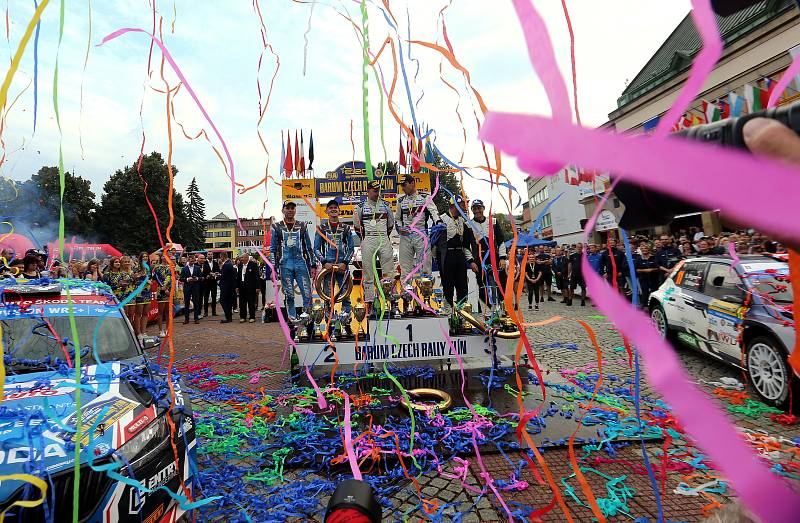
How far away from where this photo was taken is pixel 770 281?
4.46 meters

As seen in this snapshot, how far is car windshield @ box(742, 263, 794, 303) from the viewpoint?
14.0ft

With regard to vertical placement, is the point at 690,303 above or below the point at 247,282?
below

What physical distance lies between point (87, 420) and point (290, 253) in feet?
17.0

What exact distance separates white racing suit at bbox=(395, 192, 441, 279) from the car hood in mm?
5094

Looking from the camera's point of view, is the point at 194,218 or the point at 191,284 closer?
the point at 191,284

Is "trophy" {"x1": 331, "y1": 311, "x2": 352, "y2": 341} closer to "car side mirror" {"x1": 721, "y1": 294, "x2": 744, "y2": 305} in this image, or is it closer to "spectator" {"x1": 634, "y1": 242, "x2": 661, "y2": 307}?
"car side mirror" {"x1": 721, "y1": 294, "x2": 744, "y2": 305}

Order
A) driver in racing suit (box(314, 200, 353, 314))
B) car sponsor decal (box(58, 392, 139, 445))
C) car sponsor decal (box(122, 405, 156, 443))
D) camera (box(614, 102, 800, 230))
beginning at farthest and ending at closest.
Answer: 1. driver in racing suit (box(314, 200, 353, 314))
2. car sponsor decal (box(122, 405, 156, 443))
3. car sponsor decal (box(58, 392, 139, 445))
4. camera (box(614, 102, 800, 230))

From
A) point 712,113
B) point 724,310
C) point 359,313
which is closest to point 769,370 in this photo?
point 724,310

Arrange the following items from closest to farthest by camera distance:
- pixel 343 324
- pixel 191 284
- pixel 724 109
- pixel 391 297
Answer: pixel 343 324 → pixel 391 297 → pixel 191 284 → pixel 724 109

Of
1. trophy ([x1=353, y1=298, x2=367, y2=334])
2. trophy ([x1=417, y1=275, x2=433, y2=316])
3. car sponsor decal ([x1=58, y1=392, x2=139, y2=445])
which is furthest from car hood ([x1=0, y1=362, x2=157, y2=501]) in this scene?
trophy ([x1=417, y1=275, x2=433, y2=316])

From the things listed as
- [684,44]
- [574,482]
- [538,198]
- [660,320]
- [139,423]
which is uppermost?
[684,44]

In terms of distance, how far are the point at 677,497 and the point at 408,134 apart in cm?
301

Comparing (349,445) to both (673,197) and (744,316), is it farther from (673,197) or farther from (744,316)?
(744,316)

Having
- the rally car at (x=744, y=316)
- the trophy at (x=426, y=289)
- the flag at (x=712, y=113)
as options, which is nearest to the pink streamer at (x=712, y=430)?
the rally car at (x=744, y=316)
